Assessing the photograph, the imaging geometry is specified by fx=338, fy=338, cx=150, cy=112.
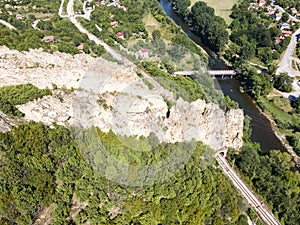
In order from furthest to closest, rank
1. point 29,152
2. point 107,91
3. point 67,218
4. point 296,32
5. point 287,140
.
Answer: point 296,32
point 287,140
point 107,91
point 29,152
point 67,218

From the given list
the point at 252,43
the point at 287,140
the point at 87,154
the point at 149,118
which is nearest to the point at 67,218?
the point at 87,154

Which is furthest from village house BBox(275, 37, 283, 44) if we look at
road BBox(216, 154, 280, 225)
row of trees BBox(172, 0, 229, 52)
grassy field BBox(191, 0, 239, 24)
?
road BBox(216, 154, 280, 225)

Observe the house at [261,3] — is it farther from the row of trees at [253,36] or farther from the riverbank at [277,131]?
the riverbank at [277,131]

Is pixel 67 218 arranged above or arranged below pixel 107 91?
below

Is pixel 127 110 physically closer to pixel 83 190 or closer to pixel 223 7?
pixel 83 190

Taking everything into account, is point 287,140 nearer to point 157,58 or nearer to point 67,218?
point 157,58
